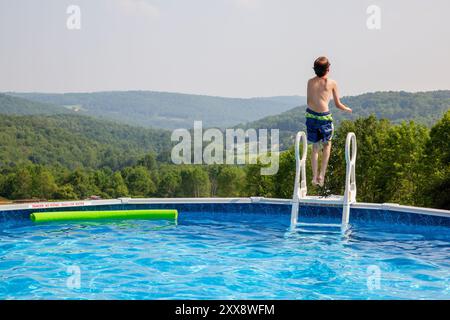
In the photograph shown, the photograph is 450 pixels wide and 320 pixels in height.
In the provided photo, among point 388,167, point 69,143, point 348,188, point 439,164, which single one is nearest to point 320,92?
point 348,188

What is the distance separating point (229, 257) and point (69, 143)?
12154cm

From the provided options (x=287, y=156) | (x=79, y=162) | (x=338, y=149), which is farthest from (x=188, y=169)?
(x=338, y=149)

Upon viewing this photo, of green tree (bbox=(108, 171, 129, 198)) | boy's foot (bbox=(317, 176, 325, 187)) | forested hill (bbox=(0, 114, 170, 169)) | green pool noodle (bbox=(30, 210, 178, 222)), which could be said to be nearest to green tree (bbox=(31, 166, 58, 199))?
green tree (bbox=(108, 171, 129, 198))

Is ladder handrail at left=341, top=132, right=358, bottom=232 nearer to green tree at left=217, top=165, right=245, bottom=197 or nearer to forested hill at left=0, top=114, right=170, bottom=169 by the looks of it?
green tree at left=217, top=165, right=245, bottom=197

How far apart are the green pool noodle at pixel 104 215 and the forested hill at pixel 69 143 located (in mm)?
101992

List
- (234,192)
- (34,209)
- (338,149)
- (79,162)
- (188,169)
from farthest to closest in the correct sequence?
(79,162) < (188,169) < (234,192) < (338,149) < (34,209)

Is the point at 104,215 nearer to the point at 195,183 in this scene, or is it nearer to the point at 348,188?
the point at 348,188

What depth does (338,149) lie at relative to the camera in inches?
1411

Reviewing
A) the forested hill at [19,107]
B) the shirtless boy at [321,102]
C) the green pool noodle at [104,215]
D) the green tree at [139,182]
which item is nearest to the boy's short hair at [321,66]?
the shirtless boy at [321,102]

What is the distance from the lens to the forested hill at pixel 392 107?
107000mm

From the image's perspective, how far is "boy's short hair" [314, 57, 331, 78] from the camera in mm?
9227

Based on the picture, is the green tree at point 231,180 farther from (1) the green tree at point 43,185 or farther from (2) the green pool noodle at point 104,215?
(2) the green pool noodle at point 104,215

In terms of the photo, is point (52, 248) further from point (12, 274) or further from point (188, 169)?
point (188, 169)

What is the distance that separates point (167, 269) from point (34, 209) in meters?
5.41
